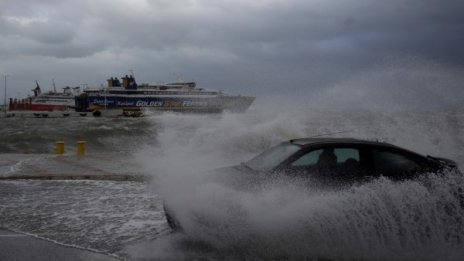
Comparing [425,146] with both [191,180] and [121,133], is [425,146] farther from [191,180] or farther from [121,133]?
[121,133]

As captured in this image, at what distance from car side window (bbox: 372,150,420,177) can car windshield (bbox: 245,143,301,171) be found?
105cm

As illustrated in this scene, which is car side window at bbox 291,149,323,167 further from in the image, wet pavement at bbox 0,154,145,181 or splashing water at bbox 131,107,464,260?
wet pavement at bbox 0,154,145,181

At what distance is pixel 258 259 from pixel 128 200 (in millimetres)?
4655

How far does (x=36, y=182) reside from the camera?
11688mm

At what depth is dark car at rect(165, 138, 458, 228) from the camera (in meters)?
6.17

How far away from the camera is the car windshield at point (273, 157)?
254 inches

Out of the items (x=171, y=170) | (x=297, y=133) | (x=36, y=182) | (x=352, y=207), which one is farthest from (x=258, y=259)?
(x=297, y=133)

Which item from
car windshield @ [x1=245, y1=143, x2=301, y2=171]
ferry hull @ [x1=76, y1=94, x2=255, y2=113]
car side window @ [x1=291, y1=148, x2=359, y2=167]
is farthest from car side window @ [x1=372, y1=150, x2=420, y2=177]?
ferry hull @ [x1=76, y1=94, x2=255, y2=113]

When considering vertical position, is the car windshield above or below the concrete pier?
above

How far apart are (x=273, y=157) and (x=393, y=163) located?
5.28ft

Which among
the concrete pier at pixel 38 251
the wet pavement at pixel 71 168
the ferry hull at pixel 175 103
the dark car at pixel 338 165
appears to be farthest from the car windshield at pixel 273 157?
the ferry hull at pixel 175 103

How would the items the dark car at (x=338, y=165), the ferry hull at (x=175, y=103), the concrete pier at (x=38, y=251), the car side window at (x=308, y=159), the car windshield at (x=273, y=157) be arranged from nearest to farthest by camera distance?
the concrete pier at (x=38, y=251), the dark car at (x=338, y=165), the car side window at (x=308, y=159), the car windshield at (x=273, y=157), the ferry hull at (x=175, y=103)

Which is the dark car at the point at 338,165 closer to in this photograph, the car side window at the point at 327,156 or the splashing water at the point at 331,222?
the car side window at the point at 327,156

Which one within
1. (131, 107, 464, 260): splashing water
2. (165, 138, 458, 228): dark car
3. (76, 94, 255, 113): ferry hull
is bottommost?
(76, 94, 255, 113): ferry hull
